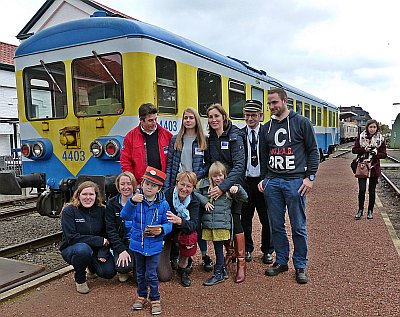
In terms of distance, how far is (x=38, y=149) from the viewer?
625cm

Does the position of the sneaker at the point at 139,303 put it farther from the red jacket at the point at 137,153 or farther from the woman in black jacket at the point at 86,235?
the red jacket at the point at 137,153

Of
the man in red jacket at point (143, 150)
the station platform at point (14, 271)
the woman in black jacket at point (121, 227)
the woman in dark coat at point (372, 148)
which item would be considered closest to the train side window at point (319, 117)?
the woman in dark coat at point (372, 148)

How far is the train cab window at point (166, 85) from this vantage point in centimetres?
572

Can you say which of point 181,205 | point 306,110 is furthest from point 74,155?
point 306,110

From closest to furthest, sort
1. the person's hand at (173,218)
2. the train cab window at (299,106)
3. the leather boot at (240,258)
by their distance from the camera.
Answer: the person's hand at (173,218)
the leather boot at (240,258)
the train cab window at (299,106)

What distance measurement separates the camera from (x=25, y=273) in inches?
184

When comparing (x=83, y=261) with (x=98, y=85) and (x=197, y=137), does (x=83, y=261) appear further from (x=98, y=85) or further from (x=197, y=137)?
(x=98, y=85)

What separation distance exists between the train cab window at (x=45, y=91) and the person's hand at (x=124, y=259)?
2880 millimetres

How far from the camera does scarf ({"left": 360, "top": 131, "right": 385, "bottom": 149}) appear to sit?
6.86 m

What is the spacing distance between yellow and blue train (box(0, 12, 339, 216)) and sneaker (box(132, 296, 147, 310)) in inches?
76.2

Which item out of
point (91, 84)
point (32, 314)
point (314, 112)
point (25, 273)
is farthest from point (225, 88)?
point (314, 112)

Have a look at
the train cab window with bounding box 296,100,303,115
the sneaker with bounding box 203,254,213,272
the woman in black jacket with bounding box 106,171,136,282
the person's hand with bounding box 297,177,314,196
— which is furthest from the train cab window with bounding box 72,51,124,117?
the train cab window with bounding box 296,100,303,115

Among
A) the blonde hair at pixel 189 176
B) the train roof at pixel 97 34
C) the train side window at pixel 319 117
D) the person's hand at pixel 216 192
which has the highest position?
the train roof at pixel 97 34

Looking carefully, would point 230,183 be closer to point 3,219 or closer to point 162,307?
point 162,307
